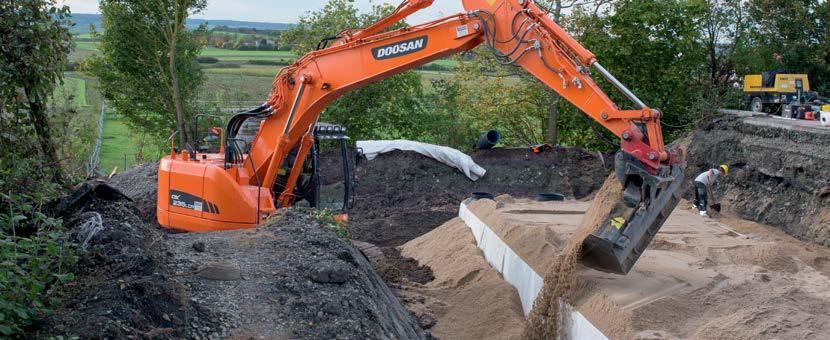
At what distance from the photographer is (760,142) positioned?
1736 centimetres

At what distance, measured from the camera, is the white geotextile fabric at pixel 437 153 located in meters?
21.2

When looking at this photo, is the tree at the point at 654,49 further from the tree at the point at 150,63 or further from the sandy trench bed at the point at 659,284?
the tree at the point at 150,63

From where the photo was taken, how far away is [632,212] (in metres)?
8.95

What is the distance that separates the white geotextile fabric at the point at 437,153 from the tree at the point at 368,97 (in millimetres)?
3287

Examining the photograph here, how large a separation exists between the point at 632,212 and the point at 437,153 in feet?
41.3

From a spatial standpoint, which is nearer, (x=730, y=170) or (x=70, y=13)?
(x=70, y=13)

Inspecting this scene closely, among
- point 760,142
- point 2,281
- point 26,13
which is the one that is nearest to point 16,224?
point 2,281

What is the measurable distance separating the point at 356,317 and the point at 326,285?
2.45 ft

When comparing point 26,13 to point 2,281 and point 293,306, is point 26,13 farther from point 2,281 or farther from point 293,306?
point 293,306

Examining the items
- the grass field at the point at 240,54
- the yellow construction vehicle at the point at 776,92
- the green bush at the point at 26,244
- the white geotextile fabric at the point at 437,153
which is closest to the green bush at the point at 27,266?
the green bush at the point at 26,244

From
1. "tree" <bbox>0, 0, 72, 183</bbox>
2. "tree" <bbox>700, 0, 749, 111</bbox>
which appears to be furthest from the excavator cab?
"tree" <bbox>700, 0, 749, 111</bbox>

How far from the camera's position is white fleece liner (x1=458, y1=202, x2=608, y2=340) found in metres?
8.79

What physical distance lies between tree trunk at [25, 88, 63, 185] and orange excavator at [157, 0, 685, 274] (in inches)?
155

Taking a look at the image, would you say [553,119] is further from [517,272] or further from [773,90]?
[517,272]
